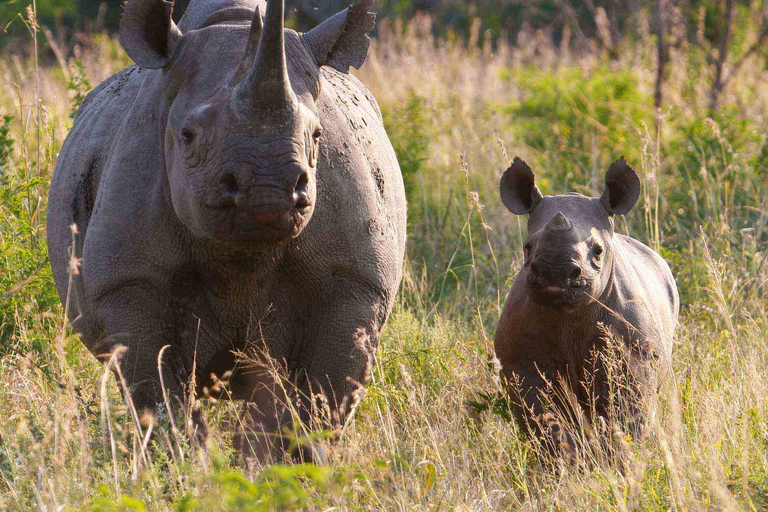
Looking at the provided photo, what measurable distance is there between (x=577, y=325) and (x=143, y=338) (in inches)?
69.4

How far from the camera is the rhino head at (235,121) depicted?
126 inches

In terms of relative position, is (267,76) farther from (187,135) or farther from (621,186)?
(621,186)

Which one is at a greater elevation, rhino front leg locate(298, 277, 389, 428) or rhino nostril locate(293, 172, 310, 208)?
rhino nostril locate(293, 172, 310, 208)

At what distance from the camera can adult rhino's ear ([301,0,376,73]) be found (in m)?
3.91

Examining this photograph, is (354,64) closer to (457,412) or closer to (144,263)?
(144,263)

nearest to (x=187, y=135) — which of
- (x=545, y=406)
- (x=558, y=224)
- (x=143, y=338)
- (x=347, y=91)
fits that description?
(x=143, y=338)

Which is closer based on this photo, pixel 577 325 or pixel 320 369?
pixel 320 369

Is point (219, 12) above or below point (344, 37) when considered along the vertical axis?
above

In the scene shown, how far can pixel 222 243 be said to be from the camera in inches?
138

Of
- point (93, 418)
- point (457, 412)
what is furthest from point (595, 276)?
point (93, 418)

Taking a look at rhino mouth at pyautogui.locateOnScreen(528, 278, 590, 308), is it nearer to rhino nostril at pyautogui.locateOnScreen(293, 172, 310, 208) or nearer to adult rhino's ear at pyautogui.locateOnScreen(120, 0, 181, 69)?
rhino nostril at pyautogui.locateOnScreen(293, 172, 310, 208)

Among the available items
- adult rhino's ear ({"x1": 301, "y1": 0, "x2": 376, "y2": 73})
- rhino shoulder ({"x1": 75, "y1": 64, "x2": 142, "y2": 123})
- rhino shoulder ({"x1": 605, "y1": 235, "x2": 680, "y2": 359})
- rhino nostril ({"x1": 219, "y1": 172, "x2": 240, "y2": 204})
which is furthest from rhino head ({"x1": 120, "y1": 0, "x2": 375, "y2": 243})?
rhino shoulder ({"x1": 605, "y1": 235, "x2": 680, "y2": 359})

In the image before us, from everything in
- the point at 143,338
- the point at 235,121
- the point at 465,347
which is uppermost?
the point at 235,121

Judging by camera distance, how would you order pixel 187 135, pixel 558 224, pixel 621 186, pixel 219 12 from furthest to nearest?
pixel 621 186 < pixel 558 224 < pixel 219 12 < pixel 187 135
